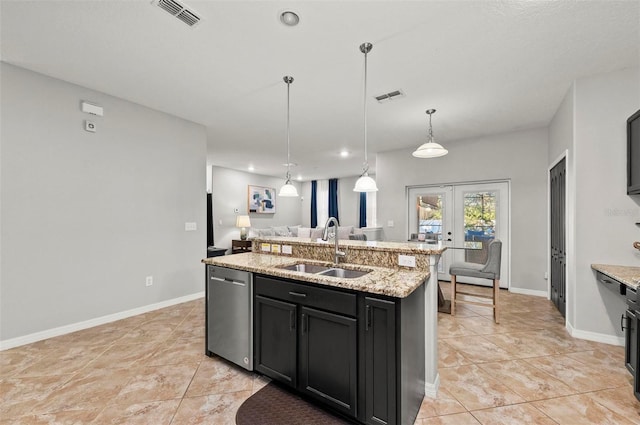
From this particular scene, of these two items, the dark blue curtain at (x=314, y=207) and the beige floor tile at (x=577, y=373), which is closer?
the beige floor tile at (x=577, y=373)

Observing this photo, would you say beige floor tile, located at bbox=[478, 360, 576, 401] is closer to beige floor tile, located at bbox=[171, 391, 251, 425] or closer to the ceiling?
beige floor tile, located at bbox=[171, 391, 251, 425]

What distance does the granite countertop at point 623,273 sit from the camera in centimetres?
218

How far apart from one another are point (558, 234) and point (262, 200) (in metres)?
7.46

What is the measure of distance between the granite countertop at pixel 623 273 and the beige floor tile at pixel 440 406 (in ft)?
5.07

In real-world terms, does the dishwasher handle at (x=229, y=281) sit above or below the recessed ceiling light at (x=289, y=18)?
below

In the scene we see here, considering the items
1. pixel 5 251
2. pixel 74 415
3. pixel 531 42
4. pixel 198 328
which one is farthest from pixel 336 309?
pixel 5 251

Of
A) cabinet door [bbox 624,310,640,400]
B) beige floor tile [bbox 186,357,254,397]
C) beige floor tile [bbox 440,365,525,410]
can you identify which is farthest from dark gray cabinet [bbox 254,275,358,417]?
cabinet door [bbox 624,310,640,400]

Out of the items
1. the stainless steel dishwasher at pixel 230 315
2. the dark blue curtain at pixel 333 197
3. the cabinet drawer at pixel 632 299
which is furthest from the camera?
the dark blue curtain at pixel 333 197

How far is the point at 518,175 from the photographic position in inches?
Result: 190

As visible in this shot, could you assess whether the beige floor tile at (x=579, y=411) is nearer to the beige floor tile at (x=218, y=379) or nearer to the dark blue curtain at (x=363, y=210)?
the beige floor tile at (x=218, y=379)

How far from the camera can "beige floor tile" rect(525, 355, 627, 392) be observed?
7.16 feet

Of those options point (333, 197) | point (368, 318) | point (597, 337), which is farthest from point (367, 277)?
point (333, 197)

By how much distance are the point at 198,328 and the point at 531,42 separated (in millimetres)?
4320

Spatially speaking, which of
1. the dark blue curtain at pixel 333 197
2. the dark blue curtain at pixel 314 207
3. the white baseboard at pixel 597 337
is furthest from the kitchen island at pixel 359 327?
the dark blue curtain at pixel 314 207
